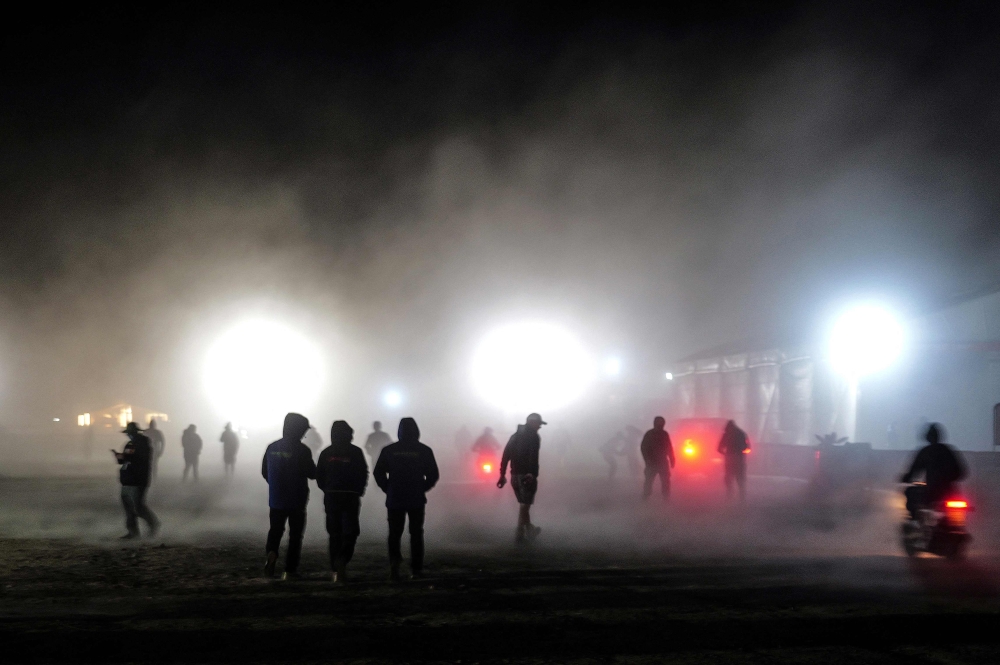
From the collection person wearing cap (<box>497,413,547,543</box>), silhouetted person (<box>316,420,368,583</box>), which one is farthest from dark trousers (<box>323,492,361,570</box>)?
person wearing cap (<box>497,413,547,543</box>)

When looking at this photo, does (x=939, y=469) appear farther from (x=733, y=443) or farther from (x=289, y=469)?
(x=733, y=443)

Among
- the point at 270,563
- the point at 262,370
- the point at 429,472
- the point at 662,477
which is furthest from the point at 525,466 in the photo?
the point at 262,370

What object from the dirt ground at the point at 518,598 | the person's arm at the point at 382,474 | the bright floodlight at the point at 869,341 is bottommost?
the dirt ground at the point at 518,598

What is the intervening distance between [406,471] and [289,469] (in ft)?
3.77

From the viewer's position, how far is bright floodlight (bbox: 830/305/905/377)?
29.4 meters

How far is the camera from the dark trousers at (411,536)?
8922 millimetres

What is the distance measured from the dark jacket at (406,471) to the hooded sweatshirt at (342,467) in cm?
20

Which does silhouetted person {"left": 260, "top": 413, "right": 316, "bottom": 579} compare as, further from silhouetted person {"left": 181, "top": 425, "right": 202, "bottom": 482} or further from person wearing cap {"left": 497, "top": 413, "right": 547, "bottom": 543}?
silhouetted person {"left": 181, "top": 425, "right": 202, "bottom": 482}

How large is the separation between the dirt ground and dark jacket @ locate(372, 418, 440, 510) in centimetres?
77

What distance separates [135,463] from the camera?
40.1 feet

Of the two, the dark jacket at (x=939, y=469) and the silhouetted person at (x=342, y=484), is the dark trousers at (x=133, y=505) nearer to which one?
the silhouetted person at (x=342, y=484)

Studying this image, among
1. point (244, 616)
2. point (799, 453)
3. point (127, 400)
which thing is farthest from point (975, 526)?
point (127, 400)

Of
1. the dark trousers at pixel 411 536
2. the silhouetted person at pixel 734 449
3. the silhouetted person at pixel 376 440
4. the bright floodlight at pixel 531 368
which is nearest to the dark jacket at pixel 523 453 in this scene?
the dark trousers at pixel 411 536

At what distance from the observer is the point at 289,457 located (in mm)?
9203
